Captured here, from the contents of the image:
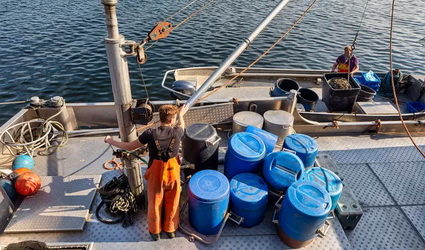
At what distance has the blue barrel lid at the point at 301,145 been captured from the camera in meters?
4.53

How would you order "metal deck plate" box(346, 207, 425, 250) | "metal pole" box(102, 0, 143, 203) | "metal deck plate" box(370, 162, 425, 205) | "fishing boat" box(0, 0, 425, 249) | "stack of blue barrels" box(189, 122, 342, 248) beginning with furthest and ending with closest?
"metal deck plate" box(370, 162, 425, 205) < "metal deck plate" box(346, 207, 425, 250) < "fishing boat" box(0, 0, 425, 249) < "stack of blue barrels" box(189, 122, 342, 248) < "metal pole" box(102, 0, 143, 203)

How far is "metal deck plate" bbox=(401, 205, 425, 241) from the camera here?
4574mm

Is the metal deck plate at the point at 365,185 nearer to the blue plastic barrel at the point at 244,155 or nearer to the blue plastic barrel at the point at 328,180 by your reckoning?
the blue plastic barrel at the point at 328,180

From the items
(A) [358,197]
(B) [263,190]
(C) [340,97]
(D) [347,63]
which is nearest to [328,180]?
(B) [263,190]

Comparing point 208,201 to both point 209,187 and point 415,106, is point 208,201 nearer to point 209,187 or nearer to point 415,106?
point 209,187

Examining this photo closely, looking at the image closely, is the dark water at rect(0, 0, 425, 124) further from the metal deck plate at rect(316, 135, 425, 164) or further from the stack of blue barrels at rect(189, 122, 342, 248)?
the stack of blue barrels at rect(189, 122, 342, 248)

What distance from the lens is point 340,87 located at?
301 inches

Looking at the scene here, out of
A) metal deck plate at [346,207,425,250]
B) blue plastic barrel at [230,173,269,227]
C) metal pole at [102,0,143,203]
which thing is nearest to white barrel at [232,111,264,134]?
blue plastic barrel at [230,173,269,227]

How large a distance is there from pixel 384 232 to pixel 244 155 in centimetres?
263

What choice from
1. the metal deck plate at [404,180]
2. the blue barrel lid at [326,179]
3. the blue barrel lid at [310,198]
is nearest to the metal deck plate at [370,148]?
the metal deck plate at [404,180]

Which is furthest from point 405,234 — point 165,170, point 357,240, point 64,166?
point 64,166

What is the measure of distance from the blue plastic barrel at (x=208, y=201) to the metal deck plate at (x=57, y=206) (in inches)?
65.1

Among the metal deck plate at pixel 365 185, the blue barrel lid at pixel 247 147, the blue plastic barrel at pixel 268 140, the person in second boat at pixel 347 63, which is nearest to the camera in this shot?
the blue barrel lid at pixel 247 147

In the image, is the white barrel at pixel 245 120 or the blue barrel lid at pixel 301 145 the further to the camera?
the white barrel at pixel 245 120
